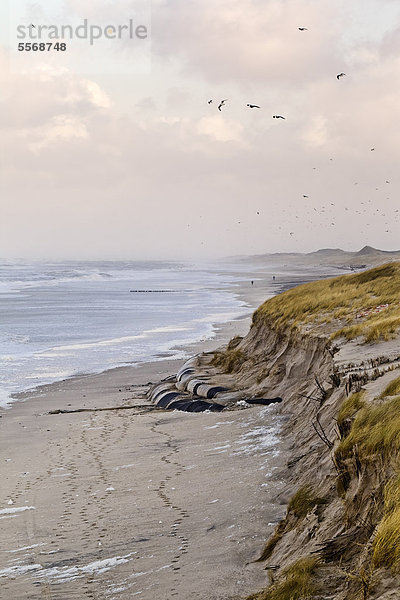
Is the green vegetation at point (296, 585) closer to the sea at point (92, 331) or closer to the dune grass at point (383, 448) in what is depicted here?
the dune grass at point (383, 448)

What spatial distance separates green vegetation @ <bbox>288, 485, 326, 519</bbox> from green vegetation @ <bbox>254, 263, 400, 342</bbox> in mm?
5774

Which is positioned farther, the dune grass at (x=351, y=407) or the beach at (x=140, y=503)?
the dune grass at (x=351, y=407)

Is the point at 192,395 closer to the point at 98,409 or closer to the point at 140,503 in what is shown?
the point at 98,409

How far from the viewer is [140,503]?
8.62 meters

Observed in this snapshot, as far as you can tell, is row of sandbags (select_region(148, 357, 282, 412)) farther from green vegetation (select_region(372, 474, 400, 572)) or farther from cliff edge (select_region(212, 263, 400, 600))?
green vegetation (select_region(372, 474, 400, 572))

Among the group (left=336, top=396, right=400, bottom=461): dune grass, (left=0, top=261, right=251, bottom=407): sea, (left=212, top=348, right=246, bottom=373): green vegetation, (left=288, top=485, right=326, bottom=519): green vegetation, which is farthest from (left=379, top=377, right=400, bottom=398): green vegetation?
(left=0, top=261, right=251, bottom=407): sea

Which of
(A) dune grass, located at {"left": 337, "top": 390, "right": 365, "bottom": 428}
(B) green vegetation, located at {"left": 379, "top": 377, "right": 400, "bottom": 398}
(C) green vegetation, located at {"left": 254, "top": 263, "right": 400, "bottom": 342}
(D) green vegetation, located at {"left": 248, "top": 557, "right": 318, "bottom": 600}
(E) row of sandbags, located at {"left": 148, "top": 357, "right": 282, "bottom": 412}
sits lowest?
(E) row of sandbags, located at {"left": 148, "top": 357, "right": 282, "bottom": 412}

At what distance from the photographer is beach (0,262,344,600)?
636cm

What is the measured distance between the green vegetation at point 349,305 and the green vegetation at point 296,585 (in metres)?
7.68

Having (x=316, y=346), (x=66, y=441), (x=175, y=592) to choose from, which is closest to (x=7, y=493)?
(x=66, y=441)

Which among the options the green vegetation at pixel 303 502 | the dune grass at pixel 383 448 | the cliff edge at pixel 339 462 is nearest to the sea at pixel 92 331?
the cliff edge at pixel 339 462

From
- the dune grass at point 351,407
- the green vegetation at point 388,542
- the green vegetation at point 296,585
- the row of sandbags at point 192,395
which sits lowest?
the row of sandbags at point 192,395

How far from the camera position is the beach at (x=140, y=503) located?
6.36 m

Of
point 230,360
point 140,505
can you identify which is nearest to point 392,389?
point 140,505
